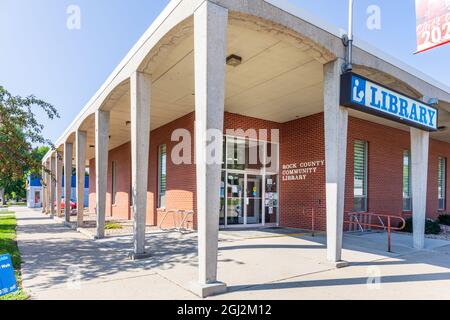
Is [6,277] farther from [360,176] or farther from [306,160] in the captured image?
[360,176]

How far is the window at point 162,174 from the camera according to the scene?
45.5 ft

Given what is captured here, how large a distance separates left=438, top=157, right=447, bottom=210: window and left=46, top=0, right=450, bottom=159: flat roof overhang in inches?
244

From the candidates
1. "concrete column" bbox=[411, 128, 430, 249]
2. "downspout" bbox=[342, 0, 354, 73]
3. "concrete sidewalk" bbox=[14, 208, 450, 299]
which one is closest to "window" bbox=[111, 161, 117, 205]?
"concrete sidewalk" bbox=[14, 208, 450, 299]

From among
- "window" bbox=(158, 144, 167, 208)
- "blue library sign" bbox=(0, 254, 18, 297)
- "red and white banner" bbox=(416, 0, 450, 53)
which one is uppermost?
"red and white banner" bbox=(416, 0, 450, 53)

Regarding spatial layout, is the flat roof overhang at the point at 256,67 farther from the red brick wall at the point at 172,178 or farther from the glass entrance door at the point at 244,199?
the glass entrance door at the point at 244,199

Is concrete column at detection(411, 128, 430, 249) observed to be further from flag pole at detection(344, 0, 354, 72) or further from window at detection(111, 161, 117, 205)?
window at detection(111, 161, 117, 205)

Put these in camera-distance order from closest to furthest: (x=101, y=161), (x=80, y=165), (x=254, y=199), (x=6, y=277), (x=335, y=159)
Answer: (x=6, y=277) → (x=335, y=159) → (x=101, y=161) → (x=80, y=165) → (x=254, y=199)

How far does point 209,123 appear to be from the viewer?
4.75 metres

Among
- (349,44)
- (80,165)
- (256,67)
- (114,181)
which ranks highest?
(349,44)

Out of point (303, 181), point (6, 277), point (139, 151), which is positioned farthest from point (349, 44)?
point (6, 277)

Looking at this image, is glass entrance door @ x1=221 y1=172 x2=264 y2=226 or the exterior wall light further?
glass entrance door @ x1=221 y1=172 x2=264 y2=226

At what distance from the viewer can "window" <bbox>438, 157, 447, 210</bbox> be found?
17469 mm

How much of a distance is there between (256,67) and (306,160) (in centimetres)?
564
